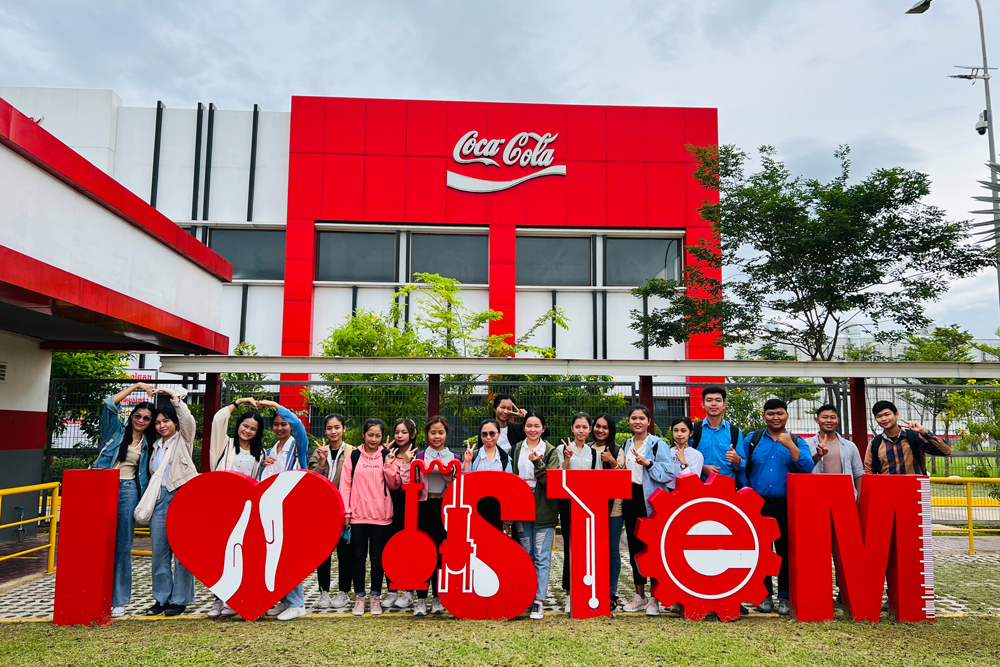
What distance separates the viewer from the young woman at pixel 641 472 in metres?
5.14

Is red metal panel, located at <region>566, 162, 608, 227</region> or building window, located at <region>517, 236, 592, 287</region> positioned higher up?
red metal panel, located at <region>566, 162, 608, 227</region>

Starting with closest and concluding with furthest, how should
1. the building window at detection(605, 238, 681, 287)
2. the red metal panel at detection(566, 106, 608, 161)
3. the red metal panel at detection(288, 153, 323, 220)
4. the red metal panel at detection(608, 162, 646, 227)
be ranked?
the red metal panel at detection(288, 153, 323, 220), the red metal panel at detection(608, 162, 646, 227), the red metal panel at detection(566, 106, 608, 161), the building window at detection(605, 238, 681, 287)

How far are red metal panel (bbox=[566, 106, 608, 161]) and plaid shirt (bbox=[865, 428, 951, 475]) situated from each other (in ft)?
40.5

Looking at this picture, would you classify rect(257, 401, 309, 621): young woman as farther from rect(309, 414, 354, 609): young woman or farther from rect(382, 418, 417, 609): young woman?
rect(382, 418, 417, 609): young woman

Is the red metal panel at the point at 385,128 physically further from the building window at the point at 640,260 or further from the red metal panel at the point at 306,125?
the building window at the point at 640,260

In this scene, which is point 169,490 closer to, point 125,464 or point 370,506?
point 125,464

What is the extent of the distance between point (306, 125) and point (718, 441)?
551 inches

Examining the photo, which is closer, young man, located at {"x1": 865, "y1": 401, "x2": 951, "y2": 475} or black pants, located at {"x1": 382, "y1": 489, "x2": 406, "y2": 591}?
black pants, located at {"x1": 382, "y1": 489, "x2": 406, "y2": 591}

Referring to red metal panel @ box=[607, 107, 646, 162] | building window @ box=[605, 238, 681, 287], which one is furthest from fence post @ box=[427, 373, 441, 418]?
red metal panel @ box=[607, 107, 646, 162]

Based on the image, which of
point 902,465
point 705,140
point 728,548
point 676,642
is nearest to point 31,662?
point 676,642

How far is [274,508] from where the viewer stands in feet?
16.1

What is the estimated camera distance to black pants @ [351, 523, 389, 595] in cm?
505

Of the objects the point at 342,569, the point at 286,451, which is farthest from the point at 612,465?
the point at 286,451

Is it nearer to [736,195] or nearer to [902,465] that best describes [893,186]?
[736,195]
